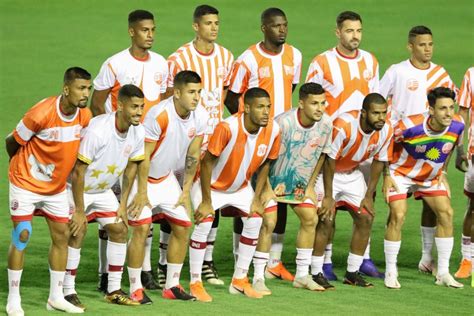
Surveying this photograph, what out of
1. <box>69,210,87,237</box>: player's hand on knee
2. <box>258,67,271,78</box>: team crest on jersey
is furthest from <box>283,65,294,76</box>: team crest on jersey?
<box>69,210,87,237</box>: player's hand on knee

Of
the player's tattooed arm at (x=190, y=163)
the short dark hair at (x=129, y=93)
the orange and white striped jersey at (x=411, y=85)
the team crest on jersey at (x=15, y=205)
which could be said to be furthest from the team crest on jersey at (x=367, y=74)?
the team crest on jersey at (x=15, y=205)

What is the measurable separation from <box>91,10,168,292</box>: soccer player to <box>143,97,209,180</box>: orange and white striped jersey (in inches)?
25.9

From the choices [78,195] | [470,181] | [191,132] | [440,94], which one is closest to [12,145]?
[78,195]

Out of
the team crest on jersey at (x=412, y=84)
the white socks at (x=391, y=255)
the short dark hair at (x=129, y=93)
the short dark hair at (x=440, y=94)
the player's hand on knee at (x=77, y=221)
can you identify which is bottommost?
the white socks at (x=391, y=255)

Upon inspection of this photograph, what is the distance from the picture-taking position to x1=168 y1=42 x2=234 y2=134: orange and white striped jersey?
12383mm

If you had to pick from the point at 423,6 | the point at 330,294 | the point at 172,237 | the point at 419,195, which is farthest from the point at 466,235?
the point at 423,6

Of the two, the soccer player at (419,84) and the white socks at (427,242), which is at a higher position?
the soccer player at (419,84)

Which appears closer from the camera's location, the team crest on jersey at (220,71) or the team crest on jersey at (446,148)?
the team crest on jersey at (446,148)

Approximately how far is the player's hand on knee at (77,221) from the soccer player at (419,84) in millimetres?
3183

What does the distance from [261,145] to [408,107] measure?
6.22 feet

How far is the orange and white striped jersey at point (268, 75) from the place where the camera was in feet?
40.9

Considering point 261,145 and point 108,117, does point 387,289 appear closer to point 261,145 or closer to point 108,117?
point 261,145

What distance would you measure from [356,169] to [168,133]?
5.95 feet

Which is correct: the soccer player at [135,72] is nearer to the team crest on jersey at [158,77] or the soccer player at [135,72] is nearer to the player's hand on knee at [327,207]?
the team crest on jersey at [158,77]
